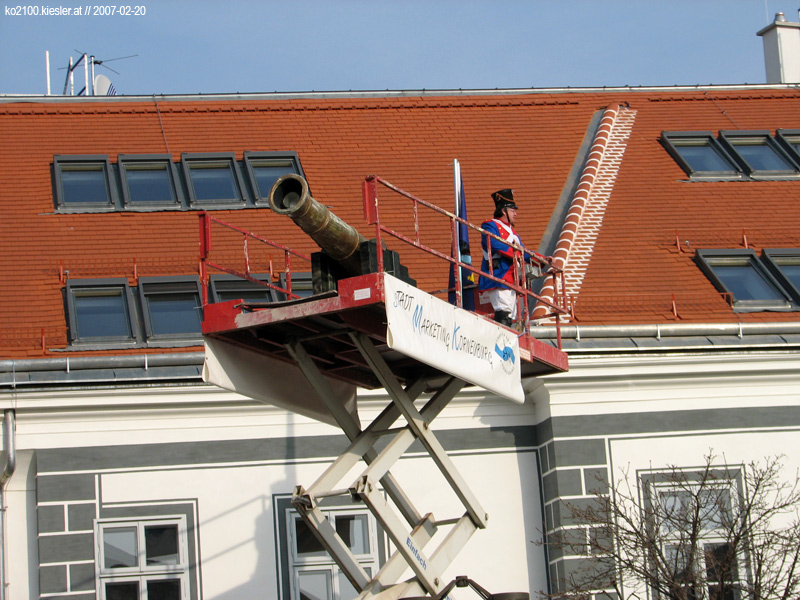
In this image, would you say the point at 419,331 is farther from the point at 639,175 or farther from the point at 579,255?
the point at 639,175

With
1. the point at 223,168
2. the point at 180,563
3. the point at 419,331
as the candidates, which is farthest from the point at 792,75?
the point at 419,331

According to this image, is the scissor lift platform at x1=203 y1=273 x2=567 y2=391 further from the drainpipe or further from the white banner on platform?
the drainpipe

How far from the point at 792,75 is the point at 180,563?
52.8 ft

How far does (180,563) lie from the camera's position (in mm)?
14406

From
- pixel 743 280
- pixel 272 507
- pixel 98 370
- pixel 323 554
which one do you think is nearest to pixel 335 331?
pixel 272 507

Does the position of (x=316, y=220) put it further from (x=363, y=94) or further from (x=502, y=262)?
(x=363, y=94)

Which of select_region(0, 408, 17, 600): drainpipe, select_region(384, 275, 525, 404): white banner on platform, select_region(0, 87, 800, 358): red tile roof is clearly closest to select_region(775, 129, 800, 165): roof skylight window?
select_region(0, 87, 800, 358): red tile roof

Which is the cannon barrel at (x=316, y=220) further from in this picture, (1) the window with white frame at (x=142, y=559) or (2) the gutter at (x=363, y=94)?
(2) the gutter at (x=363, y=94)

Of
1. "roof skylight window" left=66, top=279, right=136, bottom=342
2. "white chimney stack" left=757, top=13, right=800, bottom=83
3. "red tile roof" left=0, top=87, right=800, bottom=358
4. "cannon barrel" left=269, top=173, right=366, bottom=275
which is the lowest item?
"cannon barrel" left=269, top=173, right=366, bottom=275

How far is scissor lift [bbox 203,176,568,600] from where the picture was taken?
950cm

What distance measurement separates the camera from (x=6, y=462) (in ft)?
46.9

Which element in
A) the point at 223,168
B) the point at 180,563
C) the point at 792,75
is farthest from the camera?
the point at 792,75

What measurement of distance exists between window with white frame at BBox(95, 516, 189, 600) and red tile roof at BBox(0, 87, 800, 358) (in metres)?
2.19

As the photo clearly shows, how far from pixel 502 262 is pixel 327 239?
2.34 metres
